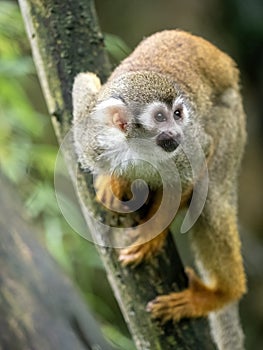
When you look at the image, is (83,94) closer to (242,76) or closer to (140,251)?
(140,251)

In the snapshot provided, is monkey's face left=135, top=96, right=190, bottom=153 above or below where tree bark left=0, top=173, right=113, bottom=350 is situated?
above

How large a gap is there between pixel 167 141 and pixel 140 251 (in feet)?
1.73

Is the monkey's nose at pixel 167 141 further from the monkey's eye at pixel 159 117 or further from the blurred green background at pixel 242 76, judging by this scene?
the blurred green background at pixel 242 76

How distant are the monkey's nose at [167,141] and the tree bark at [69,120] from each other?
484 millimetres

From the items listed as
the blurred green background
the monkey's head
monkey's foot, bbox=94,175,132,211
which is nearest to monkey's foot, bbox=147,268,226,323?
monkey's foot, bbox=94,175,132,211

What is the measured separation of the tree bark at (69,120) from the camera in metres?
Result: 2.26

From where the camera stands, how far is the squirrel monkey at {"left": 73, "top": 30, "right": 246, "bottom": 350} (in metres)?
1.85

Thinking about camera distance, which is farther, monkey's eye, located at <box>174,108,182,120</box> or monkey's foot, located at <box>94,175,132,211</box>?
monkey's foot, located at <box>94,175,132,211</box>

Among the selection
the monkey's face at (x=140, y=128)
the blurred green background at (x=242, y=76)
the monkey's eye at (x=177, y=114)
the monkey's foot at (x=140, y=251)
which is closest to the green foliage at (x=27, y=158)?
the blurred green background at (x=242, y=76)

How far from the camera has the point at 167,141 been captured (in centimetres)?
183

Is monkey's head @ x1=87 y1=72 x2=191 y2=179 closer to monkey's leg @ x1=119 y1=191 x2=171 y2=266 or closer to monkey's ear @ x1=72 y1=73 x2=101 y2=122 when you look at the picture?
monkey's ear @ x1=72 y1=73 x2=101 y2=122

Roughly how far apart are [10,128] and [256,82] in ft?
9.46

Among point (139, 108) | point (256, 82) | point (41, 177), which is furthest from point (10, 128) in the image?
point (256, 82)

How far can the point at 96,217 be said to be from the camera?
2.29 meters
